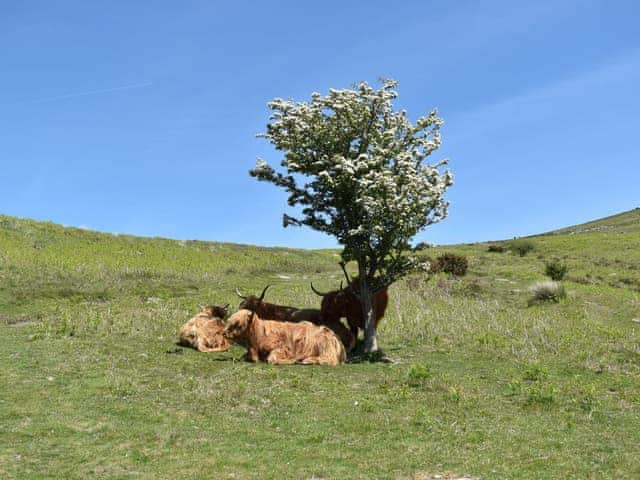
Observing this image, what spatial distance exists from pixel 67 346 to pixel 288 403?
756cm

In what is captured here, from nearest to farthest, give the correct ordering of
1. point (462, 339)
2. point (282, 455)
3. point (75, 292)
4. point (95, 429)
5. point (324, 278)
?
point (282, 455) → point (95, 429) → point (462, 339) → point (75, 292) → point (324, 278)

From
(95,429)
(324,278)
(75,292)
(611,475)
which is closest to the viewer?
(611,475)

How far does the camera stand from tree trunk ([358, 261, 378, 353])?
62.2 ft

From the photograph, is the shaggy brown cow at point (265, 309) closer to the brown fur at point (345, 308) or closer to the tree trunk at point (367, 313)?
the brown fur at point (345, 308)

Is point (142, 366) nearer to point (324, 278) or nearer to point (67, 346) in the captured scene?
point (67, 346)

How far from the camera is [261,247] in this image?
54406 mm

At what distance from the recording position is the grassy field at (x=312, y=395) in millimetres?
10055

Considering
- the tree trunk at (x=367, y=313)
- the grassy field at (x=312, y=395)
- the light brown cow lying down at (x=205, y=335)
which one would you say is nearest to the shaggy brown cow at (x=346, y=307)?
the tree trunk at (x=367, y=313)

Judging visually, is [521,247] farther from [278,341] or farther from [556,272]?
[278,341]

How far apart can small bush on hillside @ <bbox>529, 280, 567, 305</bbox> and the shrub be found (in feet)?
23.4

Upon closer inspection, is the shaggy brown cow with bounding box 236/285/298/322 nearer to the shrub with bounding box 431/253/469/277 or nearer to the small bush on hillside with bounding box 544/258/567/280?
the shrub with bounding box 431/253/469/277

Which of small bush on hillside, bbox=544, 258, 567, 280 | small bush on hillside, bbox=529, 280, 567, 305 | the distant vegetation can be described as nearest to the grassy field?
small bush on hillside, bbox=529, 280, 567, 305

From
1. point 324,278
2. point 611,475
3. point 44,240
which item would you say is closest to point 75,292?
point 324,278

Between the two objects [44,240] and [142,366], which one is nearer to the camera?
[142,366]
